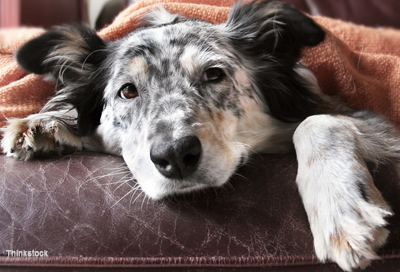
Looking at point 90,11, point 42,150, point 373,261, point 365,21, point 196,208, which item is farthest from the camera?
point 90,11

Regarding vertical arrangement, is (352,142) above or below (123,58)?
above

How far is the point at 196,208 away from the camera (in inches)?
40.4

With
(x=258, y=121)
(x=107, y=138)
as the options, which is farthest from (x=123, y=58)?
(x=258, y=121)

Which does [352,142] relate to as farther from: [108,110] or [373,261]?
[108,110]

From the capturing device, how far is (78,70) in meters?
1.73

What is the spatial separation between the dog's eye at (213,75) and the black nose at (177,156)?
48 centimetres

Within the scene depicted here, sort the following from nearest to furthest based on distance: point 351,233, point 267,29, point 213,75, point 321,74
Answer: point 351,233 < point 213,75 < point 267,29 < point 321,74

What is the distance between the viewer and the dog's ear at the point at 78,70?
1.60 meters

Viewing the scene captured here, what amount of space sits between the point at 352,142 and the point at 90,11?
3.28m

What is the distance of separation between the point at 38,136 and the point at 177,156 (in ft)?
2.49

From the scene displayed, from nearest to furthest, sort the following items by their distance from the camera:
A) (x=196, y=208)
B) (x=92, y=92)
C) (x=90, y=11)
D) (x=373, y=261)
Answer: (x=373, y=261)
(x=196, y=208)
(x=92, y=92)
(x=90, y=11)
